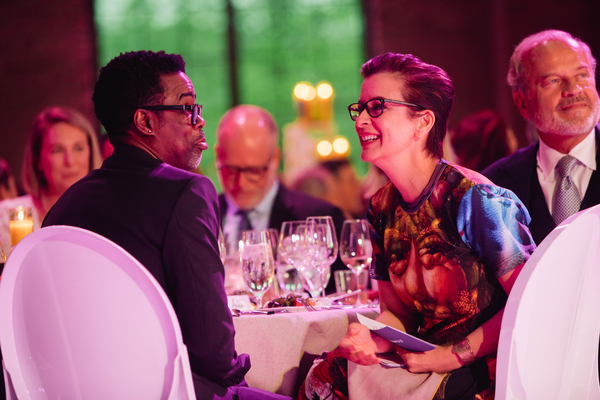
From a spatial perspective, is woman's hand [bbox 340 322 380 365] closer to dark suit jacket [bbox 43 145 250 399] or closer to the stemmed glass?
dark suit jacket [bbox 43 145 250 399]

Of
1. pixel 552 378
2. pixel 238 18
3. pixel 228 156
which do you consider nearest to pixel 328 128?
pixel 238 18

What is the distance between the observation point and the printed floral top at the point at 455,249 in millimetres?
1364

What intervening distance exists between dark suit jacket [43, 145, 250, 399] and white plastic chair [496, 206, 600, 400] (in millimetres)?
607

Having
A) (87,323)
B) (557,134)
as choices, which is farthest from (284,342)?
(557,134)

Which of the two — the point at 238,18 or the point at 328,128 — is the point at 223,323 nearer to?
the point at 328,128

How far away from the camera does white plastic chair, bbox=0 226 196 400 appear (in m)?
1.03

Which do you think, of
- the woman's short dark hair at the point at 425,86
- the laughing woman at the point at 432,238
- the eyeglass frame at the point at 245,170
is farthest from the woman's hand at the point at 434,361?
the eyeglass frame at the point at 245,170

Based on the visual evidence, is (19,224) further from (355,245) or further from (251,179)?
(251,179)

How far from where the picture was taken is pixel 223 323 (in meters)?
1.27

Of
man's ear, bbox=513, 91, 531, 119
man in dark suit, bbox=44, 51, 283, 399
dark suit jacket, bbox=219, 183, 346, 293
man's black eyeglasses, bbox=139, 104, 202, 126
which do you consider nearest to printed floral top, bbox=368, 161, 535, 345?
man in dark suit, bbox=44, 51, 283, 399

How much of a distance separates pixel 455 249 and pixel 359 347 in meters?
0.36

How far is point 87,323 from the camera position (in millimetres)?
1061

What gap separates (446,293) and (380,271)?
270 mm

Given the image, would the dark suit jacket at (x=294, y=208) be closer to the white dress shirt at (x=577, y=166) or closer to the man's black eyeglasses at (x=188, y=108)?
the white dress shirt at (x=577, y=166)
